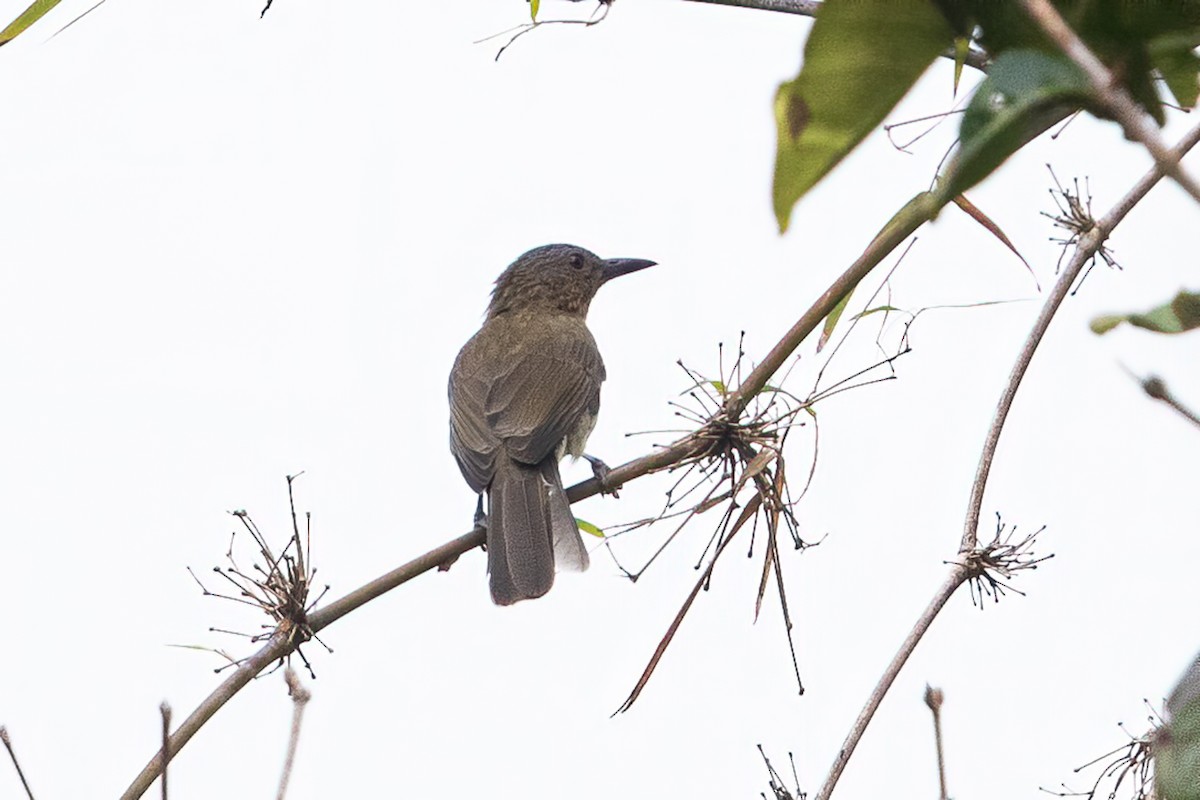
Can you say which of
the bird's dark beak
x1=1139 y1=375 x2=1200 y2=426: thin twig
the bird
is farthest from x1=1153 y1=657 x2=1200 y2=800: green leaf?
the bird's dark beak

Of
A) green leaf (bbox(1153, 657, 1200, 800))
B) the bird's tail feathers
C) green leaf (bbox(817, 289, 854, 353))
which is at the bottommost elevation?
green leaf (bbox(1153, 657, 1200, 800))

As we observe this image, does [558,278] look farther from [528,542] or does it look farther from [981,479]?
[981,479]

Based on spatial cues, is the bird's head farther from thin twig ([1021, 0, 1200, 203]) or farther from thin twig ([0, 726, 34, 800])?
thin twig ([1021, 0, 1200, 203])

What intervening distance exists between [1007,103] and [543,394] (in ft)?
16.7

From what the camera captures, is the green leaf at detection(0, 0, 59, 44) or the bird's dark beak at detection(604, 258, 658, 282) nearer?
the green leaf at detection(0, 0, 59, 44)

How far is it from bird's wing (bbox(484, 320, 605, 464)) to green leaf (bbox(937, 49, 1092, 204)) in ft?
15.0

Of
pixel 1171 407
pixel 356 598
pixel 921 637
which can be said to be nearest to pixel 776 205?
pixel 1171 407

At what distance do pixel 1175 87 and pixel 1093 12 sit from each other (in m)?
0.25

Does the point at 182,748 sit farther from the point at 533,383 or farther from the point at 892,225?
the point at 533,383

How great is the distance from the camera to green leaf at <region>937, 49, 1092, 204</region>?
0.74m

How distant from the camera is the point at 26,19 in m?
1.92

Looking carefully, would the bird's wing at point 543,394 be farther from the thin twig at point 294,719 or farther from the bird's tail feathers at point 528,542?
the thin twig at point 294,719

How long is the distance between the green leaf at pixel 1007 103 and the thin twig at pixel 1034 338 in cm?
141

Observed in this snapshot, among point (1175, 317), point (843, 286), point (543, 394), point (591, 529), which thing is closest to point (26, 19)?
point (843, 286)
